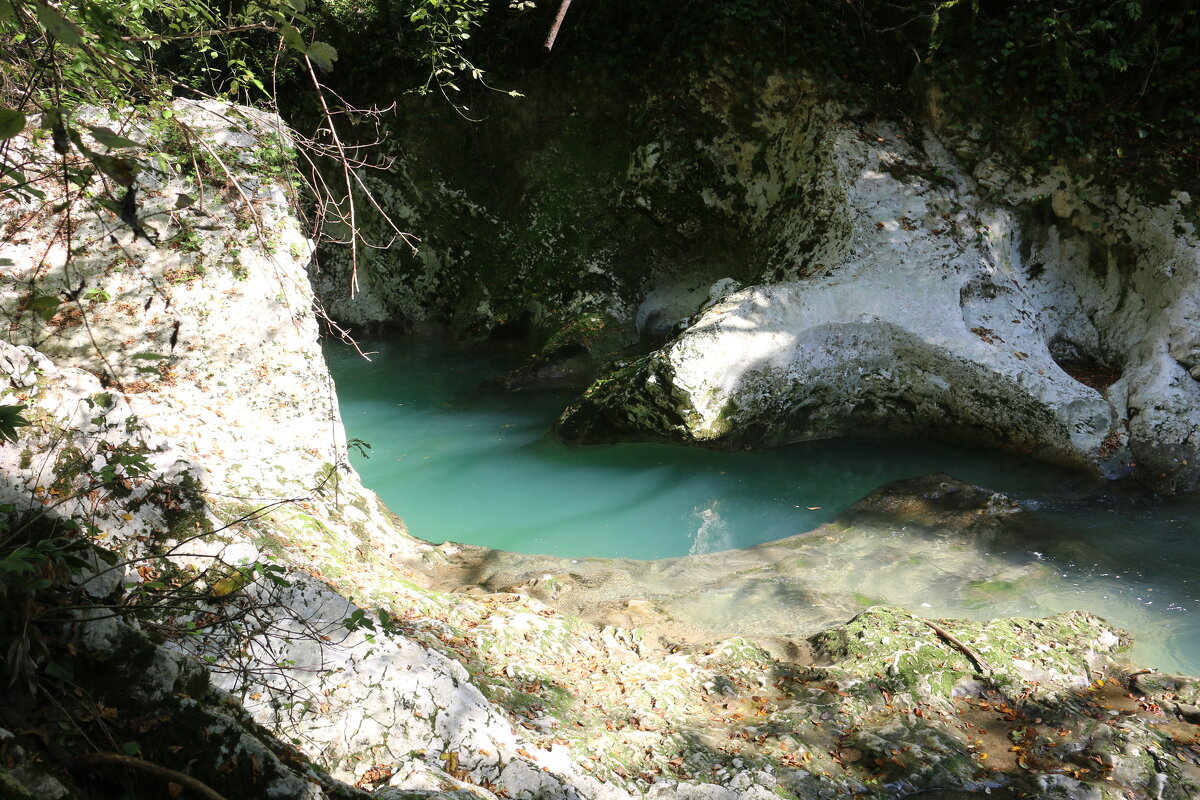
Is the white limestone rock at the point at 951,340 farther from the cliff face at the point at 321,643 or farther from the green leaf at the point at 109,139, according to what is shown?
the green leaf at the point at 109,139

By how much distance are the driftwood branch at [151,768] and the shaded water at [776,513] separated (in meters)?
4.12

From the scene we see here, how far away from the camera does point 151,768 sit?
1.70 metres

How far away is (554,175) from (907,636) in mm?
9550


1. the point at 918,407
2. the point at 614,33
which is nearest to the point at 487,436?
Result: the point at 918,407

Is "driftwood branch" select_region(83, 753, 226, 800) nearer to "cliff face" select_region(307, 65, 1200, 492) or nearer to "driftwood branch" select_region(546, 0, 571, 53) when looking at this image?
"driftwood branch" select_region(546, 0, 571, 53)

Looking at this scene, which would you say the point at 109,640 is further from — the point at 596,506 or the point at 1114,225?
the point at 1114,225

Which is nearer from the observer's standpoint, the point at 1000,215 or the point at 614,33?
the point at 1000,215

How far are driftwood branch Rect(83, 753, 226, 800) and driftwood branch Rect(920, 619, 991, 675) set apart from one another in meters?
4.05

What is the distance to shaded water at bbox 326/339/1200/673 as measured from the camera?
5.74 meters

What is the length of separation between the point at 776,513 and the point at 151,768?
6275 mm

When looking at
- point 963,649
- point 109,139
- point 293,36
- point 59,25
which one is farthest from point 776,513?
point 59,25

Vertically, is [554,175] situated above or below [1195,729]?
above

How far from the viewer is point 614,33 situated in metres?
11.6

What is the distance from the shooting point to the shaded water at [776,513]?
18.8 feet
